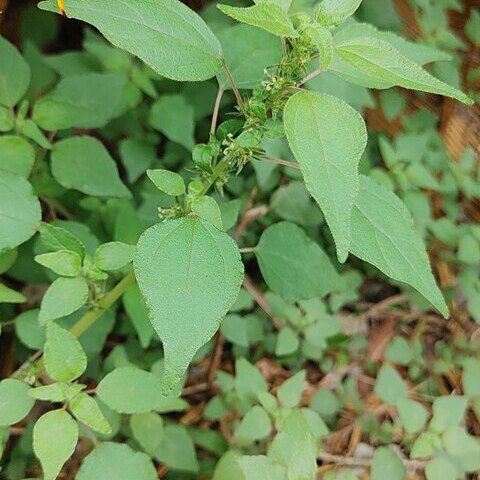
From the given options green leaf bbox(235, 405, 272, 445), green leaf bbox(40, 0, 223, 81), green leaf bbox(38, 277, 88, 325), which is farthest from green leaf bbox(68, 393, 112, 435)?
green leaf bbox(40, 0, 223, 81)

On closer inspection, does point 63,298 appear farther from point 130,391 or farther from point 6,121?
point 6,121

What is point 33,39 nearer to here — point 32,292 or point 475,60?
point 32,292

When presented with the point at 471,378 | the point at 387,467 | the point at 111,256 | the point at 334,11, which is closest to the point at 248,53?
the point at 334,11

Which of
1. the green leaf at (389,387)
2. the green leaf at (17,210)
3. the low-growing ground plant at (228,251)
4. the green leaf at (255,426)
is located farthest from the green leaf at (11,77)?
the green leaf at (389,387)

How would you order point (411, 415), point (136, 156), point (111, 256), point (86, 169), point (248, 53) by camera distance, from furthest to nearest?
point (136, 156)
point (411, 415)
point (86, 169)
point (248, 53)
point (111, 256)

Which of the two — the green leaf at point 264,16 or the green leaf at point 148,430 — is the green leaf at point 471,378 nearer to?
the green leaf at point 148,430

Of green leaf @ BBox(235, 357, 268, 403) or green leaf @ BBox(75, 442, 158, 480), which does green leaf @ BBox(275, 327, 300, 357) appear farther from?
green leaf @ BBox(75, 442, 158, 480)
